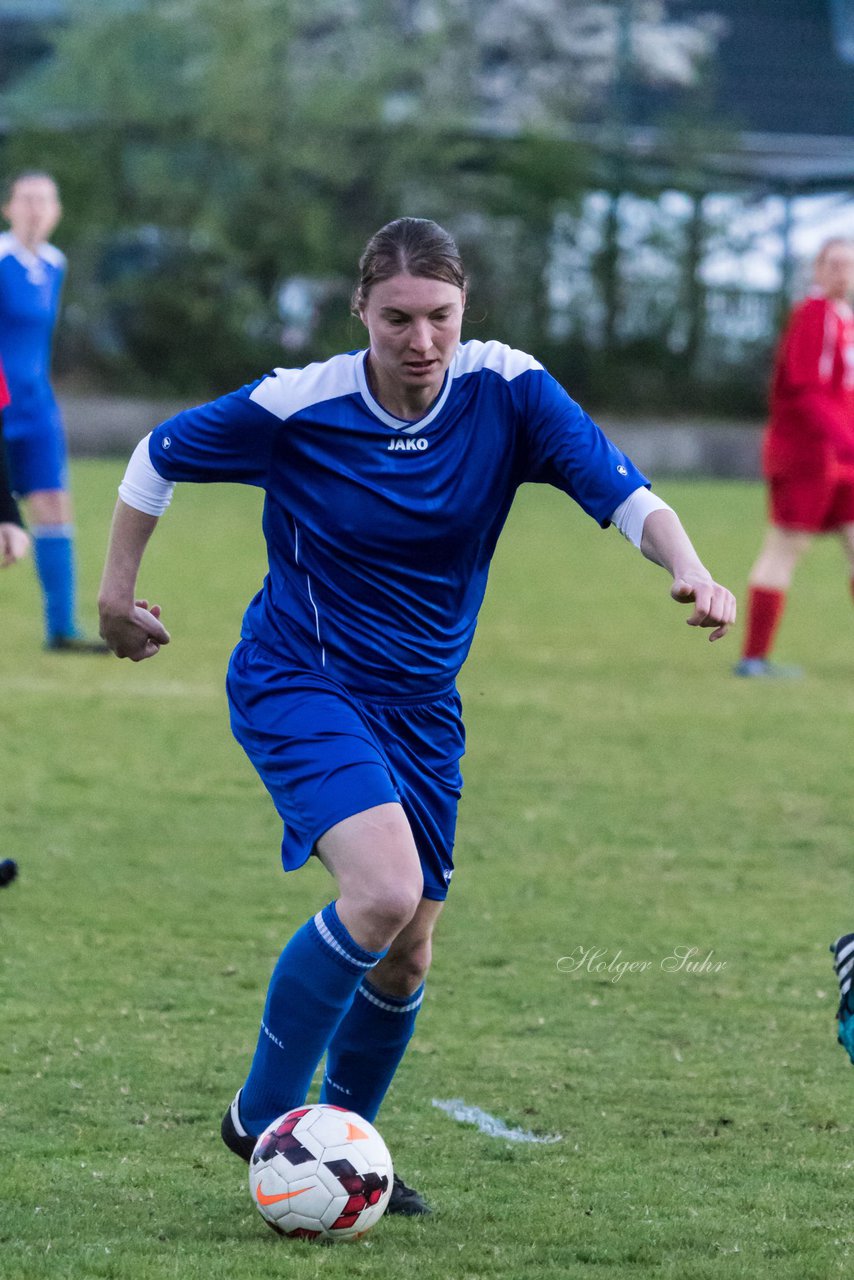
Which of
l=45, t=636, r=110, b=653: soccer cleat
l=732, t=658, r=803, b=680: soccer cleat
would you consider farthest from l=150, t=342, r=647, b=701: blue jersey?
l=45, t=636, r=110, b=653: soccer cleat

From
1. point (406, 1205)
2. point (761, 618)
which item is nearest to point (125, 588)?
point (406, 1205)

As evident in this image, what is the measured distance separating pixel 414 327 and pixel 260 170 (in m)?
25.0

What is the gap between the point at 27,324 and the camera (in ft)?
33.8

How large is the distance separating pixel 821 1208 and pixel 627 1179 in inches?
14.1

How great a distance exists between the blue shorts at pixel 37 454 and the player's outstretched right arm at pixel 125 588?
6516 millimetres

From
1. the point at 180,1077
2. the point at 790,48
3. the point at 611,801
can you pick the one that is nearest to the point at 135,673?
the point at 611,801

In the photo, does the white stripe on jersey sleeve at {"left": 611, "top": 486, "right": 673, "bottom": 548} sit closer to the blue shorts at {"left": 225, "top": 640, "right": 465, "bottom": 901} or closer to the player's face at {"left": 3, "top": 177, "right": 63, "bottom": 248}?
the blue shorts at {"left": 225, "top": 640, "right": 465, "bottom": 901}

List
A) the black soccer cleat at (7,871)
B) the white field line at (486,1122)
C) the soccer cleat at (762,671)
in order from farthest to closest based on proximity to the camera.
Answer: the soccer cleat at (762,671), the black soccer cleat at (7,871), the white field line at (486,1122)

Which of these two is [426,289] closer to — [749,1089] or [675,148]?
[749,1089]

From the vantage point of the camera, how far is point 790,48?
93.6ft

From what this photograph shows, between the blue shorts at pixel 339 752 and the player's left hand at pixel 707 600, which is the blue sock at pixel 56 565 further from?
the player's left hand at pixel 707 600

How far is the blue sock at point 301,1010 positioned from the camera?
3314 millimetres

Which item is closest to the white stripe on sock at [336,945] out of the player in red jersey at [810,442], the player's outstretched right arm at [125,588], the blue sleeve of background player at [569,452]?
the player's outstretched right arm at [125,588]

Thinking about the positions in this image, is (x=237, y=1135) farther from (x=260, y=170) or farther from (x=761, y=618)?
(x=260, y=170)
